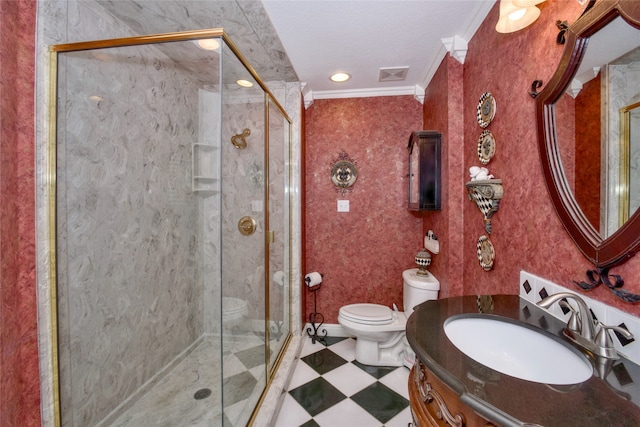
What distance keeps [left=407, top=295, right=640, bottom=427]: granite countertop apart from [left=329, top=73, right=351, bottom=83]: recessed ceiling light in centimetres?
214

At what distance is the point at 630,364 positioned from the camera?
2.32 ft

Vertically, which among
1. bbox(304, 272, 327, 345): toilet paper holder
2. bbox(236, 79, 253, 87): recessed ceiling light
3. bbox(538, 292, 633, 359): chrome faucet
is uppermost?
bbox(236, 79, 253, 87): recessed ceiling light

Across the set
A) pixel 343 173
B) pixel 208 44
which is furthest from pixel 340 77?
pixel 208 44

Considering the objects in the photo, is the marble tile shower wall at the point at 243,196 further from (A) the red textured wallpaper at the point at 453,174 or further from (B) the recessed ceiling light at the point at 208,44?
(A) the red textured wallpaper at the point at 453,174

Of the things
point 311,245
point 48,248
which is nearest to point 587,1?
point 48,248

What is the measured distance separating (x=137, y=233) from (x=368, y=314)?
1.74 meters

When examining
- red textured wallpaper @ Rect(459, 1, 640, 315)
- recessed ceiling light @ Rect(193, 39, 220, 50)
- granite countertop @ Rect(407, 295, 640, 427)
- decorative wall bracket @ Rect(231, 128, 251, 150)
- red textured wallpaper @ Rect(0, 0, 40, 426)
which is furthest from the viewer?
decorative wall bracket @ Rect(231, 128, 251, 150)

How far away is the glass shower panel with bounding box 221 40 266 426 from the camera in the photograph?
53.8 inches

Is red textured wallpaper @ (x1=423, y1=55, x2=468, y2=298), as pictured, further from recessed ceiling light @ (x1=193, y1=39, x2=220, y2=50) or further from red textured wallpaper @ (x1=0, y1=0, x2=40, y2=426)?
red textured wallpaper @ (x1=0, y1=0, x2=40, y2=426)

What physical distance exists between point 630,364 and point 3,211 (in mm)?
1856

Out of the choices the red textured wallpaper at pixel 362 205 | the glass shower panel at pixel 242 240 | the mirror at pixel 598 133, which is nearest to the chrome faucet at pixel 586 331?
the mirror at pixel 598 133

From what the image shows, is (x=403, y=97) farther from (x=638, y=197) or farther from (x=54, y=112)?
(x=54, y=112)

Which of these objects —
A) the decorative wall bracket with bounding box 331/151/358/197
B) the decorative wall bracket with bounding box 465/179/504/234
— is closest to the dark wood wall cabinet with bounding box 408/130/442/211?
the decorative wall bracket with bounding box 465/179/504/234

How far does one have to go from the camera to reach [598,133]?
854 mm
